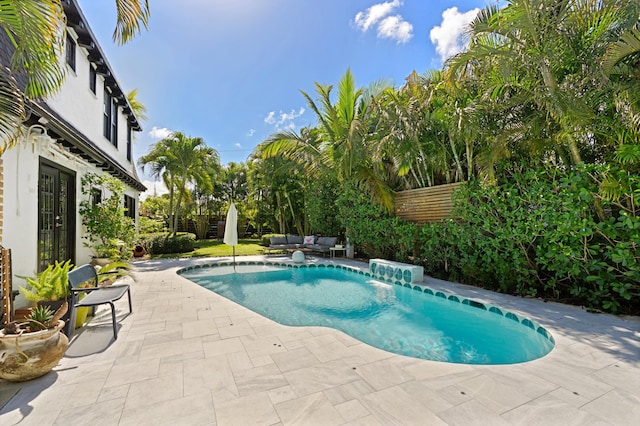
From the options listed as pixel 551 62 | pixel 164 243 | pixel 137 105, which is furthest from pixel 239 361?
pixel 137 105

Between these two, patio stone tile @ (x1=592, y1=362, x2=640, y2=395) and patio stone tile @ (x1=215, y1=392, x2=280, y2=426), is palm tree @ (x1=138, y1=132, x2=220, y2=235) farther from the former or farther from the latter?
patio stone tile @ (x1=592, y1=362, x2=640, y2=395)

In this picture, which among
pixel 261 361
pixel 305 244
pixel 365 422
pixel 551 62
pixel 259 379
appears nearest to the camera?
pixel 365 422

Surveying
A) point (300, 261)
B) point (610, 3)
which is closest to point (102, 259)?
point (300, 261)

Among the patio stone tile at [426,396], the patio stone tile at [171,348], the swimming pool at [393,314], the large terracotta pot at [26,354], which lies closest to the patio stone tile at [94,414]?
the large terracotta pot at [26,354]

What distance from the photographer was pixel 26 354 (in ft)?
10.7

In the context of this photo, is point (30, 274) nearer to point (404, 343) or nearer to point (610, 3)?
point (404, 343)

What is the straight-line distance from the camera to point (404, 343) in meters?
5.62

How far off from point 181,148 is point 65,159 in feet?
40.5

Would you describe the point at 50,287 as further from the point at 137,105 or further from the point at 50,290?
the point at 137,105

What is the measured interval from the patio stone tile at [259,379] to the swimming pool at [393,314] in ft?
8.36

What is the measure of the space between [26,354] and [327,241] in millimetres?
13260

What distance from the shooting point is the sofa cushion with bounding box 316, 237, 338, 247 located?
15.8 m

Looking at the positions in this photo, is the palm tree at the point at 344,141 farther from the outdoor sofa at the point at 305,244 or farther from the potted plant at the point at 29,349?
the potted plant at the point at 29,349

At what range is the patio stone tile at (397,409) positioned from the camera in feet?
8.76
